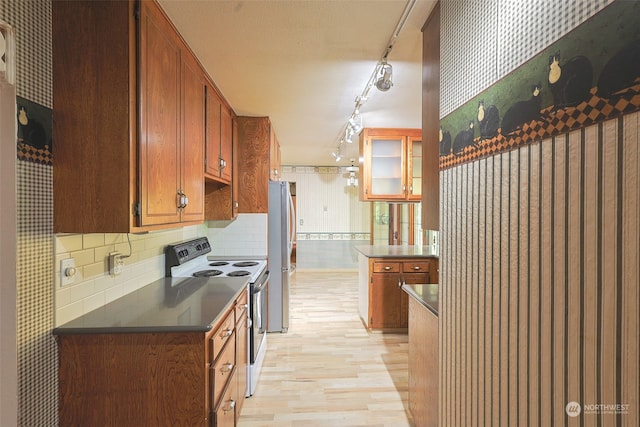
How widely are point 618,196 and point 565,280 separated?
0.23m

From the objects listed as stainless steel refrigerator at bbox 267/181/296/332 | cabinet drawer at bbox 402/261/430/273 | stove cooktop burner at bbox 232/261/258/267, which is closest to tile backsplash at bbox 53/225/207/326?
stove cooktop burner at bbox 232/261/258/267

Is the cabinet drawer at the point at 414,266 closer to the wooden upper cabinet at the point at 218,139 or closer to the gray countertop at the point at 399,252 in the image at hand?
the gray countertop at the point at 399,252

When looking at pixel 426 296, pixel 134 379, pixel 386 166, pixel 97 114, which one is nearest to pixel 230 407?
pixel 134 379

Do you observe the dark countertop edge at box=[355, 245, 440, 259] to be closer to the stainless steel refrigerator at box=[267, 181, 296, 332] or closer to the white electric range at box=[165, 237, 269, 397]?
the stainless steel refrigerator at box=[267, 181, 296, 332]

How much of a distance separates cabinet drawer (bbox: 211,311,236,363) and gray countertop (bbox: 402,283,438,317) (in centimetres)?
113

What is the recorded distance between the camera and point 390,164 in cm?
387

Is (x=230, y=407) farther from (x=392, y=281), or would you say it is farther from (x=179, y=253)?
(x=392, y=281)

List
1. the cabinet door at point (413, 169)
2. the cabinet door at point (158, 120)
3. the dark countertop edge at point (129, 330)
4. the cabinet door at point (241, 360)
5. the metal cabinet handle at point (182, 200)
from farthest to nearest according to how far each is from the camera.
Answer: the cabinet door at point (413, 169)
the cabinet door at point (241, 360)
the metal cabinet handle at point (182, 200)
the cabinet door at point (158, 120)
the dark countertop edge at point (129, 330)

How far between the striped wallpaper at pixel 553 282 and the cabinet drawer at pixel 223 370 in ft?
3.61

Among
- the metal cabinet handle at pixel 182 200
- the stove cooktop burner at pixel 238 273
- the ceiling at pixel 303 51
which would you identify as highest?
the ceiling at pixel 303 51

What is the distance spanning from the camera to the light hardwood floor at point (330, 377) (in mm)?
2066

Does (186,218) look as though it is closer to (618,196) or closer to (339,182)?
(618,196)

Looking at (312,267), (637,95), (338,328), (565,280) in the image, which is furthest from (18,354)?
(312,267)

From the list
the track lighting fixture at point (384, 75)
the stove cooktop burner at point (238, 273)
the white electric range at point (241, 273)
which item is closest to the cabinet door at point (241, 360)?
the white electric range at point (241, 273)
